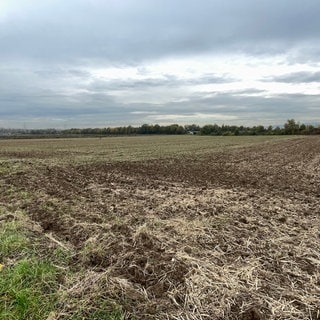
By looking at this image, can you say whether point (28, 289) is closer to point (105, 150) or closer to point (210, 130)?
point (105, 150)

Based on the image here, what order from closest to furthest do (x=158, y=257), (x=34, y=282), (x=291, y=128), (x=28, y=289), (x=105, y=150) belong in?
(x=28, y=289) < (x=34, y=282) < (x=158, y=257) < (x=105, y=150) < (x=291, y=128)

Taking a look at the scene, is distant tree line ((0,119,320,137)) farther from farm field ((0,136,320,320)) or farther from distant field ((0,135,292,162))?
farm field ((0,136,320,320))

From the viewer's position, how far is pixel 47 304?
12.6 feet

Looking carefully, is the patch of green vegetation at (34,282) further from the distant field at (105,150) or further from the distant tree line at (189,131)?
the distant tree line at (189,131)

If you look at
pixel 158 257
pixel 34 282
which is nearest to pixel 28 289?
pixel 34 282

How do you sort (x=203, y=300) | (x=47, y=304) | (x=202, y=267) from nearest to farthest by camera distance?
(x=47, y=304)
(x=203, y=300)
(x=202, y=267)

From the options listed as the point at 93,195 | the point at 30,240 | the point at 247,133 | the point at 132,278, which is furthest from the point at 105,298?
the point at 247,133

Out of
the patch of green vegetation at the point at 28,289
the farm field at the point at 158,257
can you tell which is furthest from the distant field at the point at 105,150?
the patch of green vegetation at the point at 28,289

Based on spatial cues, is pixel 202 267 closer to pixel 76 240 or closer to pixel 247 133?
pixel 76 240

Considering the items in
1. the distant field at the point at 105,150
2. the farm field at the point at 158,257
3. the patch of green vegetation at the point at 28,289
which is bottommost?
the distant field at the point at 105,150

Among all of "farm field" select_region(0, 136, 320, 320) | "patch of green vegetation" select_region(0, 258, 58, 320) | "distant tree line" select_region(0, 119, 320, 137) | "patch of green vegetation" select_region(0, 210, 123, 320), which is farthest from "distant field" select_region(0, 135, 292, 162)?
"distant tree line" select_region(0, 119, 320, 137)

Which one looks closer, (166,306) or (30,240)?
(166,306)

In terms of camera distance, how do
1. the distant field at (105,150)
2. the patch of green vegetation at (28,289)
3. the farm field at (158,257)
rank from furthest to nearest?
the distant field at (105,150)
the farm field at (158,257)
the patch of green vegetation at (28,289)

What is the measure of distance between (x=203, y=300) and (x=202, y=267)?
0.83 meters
